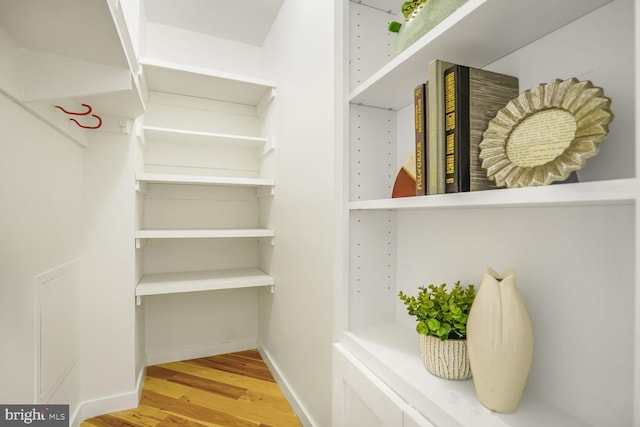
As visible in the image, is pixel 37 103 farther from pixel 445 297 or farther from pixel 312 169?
pixel 445 297

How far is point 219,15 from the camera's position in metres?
1.97

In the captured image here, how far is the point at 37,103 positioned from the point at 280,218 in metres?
1.17

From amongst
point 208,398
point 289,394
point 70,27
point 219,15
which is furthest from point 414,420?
point 219,15

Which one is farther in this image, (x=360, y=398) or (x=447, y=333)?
(x=360, y=398)

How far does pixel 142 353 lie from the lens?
1.99 metres

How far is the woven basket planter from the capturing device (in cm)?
77

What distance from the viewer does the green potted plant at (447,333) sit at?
0.77 metres

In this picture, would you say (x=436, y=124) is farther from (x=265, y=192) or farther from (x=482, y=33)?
(x=265, y=192)

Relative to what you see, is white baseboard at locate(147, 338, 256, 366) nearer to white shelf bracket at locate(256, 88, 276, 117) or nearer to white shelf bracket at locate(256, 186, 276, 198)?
white shelf bracket at locate(256, 186, 276, 198)

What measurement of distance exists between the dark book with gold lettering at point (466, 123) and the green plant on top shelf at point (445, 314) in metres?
0.29

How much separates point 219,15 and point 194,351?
A: 2242 millimetres

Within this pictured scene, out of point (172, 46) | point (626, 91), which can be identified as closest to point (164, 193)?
point (172, 46)

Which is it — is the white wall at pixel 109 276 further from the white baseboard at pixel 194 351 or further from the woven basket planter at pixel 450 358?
the woven basket planter at pixel 450 358

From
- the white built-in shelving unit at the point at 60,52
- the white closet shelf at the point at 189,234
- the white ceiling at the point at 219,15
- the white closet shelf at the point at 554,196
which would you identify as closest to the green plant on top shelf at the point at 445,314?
the white closet shelf at the point at 554,196
